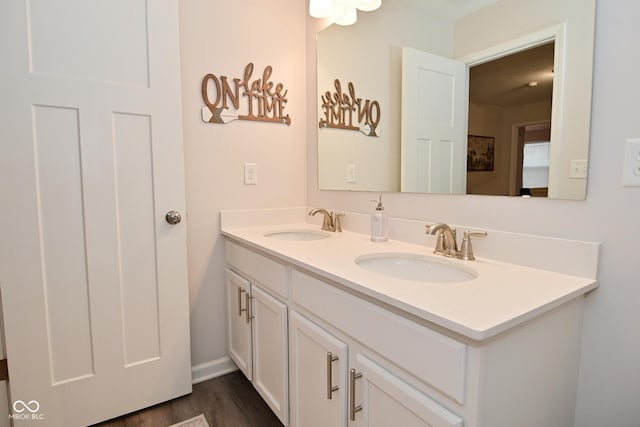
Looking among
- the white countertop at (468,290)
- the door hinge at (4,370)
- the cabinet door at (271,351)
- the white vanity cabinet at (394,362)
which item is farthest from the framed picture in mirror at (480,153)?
the door hinge at (4,370)

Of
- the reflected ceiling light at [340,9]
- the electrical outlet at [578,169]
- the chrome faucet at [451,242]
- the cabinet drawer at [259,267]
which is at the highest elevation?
the reflected ceiling light at [340,9]

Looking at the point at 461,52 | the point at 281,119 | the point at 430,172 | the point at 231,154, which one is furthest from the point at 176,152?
the point at 461,52

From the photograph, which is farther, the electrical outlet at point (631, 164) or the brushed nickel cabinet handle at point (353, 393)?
the brushed nickel cabinet handle at point (353, 393)

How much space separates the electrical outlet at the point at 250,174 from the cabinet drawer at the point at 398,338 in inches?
37.7

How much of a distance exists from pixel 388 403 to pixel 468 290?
35 cm

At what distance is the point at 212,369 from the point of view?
1892 mm

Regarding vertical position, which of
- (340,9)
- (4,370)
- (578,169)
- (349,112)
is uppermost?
(340,9)

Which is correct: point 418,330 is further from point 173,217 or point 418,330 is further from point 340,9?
point 340,9

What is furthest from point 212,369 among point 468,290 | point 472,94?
point 472,94

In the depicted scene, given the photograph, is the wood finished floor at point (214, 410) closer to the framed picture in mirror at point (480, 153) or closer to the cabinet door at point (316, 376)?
the cabinet door at point (316, 376)

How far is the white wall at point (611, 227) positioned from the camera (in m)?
0.87

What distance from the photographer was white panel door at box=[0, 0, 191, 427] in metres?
1.32

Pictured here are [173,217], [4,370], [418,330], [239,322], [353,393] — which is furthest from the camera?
[239,322]

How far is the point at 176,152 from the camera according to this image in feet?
5.27
